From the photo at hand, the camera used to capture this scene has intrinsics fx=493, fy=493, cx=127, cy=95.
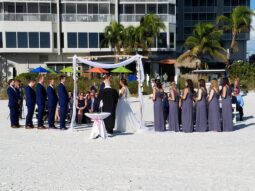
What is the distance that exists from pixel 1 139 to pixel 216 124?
638 centimetres

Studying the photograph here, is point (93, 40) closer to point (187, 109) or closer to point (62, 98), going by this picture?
point (62, 98)

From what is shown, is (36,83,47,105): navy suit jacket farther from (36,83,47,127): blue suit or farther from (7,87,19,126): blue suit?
(7,87,19,126): blue suit

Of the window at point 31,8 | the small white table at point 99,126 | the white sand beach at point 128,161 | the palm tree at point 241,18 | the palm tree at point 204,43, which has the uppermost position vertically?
the window at point 31,8

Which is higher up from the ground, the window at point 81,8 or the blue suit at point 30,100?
the window at point 81,8

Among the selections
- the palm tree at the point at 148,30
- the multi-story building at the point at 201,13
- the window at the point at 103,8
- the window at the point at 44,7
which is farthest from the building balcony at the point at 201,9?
the window at the point at 44,7

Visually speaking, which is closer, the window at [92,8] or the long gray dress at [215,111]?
the long gray dress at [215,111]

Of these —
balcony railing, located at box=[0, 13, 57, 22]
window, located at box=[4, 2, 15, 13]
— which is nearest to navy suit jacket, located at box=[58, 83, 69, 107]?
balcony railing, located at box=[0, 13, 57, 22]

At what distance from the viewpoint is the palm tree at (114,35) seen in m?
49.2

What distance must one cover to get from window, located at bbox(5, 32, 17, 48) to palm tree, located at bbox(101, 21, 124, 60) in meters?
9.36

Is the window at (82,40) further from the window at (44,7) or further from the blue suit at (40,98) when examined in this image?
the blue suit at (40,98)

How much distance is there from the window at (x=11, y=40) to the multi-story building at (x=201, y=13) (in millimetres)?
22355

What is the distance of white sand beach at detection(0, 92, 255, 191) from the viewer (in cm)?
828

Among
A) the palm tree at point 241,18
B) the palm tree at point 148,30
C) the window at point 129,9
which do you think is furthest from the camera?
the window at point 129,9

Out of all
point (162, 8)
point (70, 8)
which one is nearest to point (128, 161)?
point (70, 8)
